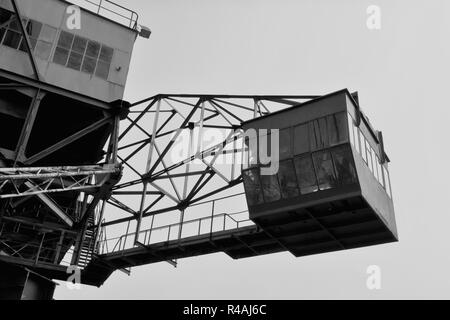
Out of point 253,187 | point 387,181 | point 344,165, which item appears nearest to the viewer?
point 344,165

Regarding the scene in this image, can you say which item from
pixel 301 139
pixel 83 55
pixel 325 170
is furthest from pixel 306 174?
Answer: pixel 83 55

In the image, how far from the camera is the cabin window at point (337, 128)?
→ 2018cm

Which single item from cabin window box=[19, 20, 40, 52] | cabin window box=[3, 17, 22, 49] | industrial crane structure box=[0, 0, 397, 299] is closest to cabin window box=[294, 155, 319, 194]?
industrial crane structure box=[0, 0, 397, 299]

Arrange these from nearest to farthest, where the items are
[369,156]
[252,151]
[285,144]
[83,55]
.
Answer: [285,144] → [369,156] → [252,151] → [83,55]

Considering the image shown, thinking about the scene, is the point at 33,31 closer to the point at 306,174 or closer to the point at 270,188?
the point at 270,188

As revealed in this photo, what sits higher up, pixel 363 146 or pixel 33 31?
pixel 33 31

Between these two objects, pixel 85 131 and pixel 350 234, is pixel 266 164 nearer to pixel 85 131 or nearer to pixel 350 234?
pixel 350 234

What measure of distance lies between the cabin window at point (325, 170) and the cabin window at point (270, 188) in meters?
1.87

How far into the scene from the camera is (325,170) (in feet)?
66.6

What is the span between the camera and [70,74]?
2414cm

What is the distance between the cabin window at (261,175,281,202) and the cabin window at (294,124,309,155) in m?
1.52

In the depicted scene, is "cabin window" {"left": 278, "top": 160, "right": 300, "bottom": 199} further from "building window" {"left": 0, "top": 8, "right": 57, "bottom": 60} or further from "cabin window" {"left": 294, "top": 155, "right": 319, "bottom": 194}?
"building window" {"left": 0, "top": 8, "right": 57, "bottom": 60}

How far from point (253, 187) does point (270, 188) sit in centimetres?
90
